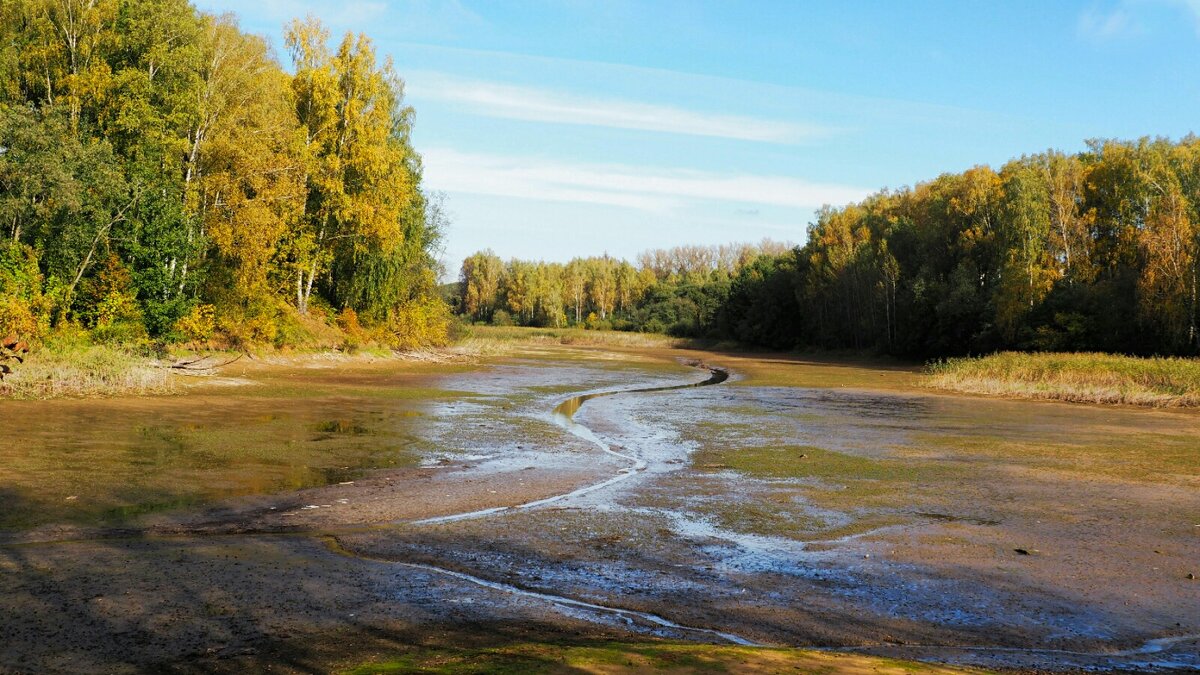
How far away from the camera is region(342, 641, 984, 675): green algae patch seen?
4863 mm

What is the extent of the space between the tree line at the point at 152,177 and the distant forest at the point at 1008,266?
136 feet

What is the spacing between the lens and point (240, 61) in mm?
35969

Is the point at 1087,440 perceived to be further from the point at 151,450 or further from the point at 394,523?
the point at 151,450

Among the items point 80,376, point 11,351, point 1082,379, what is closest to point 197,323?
point 11,351

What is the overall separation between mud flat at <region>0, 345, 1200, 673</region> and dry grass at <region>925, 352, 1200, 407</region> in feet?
40.8

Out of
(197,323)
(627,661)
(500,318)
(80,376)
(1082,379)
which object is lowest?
(627,661)

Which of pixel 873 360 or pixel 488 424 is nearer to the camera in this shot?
pixel 488 424

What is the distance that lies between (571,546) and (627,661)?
4.33 meters

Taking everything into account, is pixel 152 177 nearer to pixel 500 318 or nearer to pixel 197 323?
pixel 197 323

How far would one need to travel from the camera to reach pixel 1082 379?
34.4m

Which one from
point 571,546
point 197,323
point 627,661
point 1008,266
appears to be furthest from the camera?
point 1008,266

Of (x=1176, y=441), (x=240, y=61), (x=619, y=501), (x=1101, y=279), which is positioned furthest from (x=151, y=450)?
(x=1101, y=279)

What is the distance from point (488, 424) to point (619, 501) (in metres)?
9.30

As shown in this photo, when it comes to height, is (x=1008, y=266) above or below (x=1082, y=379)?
above
